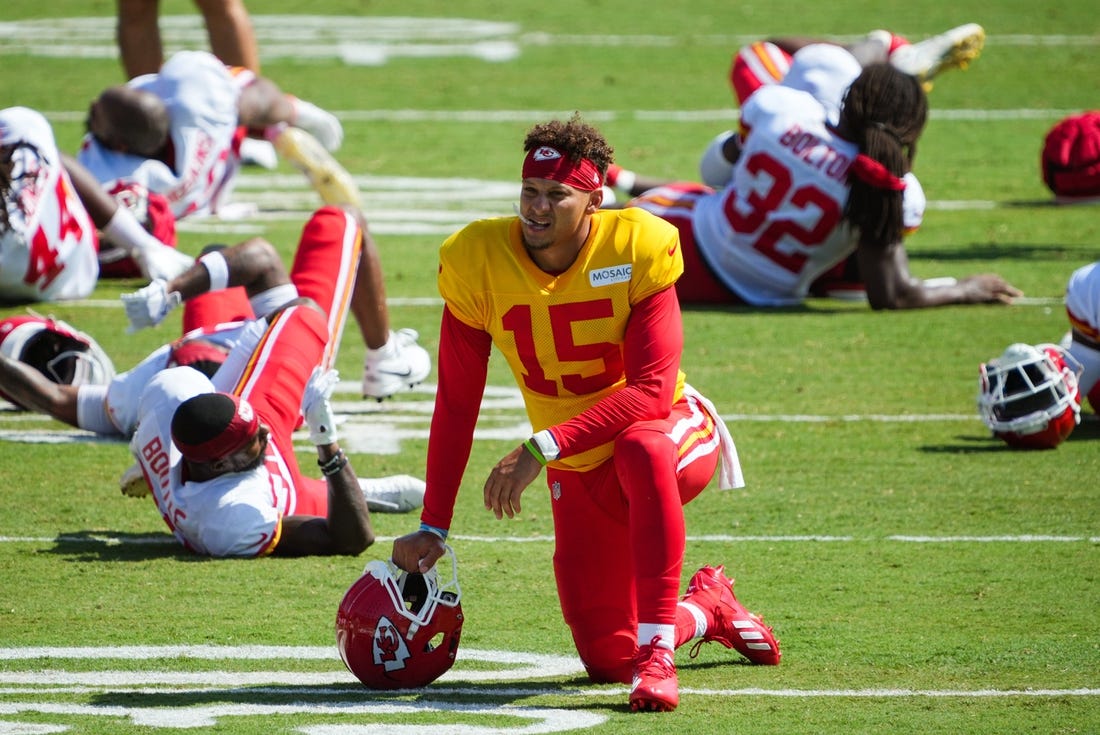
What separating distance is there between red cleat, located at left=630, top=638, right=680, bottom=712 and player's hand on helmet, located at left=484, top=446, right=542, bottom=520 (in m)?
0.45

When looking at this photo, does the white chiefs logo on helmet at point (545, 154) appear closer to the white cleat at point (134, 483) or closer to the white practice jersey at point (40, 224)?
the white cleat at point (134, 483)

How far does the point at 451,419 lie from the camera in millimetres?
4234

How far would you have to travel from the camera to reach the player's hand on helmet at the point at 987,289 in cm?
841

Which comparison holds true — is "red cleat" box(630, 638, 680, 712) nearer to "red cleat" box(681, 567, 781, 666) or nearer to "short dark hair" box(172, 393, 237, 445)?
"red cleat" box(681, 567, 781, 666)

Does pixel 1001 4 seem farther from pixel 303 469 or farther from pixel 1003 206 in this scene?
pixel 303 469

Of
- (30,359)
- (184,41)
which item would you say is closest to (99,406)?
(30,359)

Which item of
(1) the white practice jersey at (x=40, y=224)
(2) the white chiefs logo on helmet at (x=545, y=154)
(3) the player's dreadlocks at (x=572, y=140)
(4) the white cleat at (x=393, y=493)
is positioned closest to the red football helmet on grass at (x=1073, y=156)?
(1) the white practice jersey at (x=40, y=224)

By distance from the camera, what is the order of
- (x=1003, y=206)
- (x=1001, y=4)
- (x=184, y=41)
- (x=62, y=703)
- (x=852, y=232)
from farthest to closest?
1. (x=1001, y=4)
2. (x=184, y=41)
3. (x=1003, y=206)
4. (x=852, y=232)
5. (x=62, y=703)

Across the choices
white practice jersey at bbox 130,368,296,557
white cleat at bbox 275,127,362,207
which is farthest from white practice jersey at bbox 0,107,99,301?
white practice jersey at bbox 130,368,296,557

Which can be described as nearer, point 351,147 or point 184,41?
point 351,147

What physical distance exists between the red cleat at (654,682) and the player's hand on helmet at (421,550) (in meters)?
0.54

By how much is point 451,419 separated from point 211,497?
1.30 m

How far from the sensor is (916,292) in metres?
8.38

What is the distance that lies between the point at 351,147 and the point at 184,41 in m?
3.83
